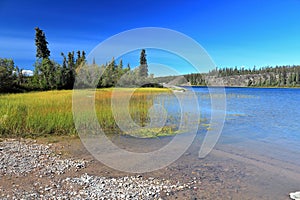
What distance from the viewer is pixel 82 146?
9.27 metres

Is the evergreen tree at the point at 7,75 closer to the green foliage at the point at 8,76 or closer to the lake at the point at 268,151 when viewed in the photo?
the green foliage at the point at 8,76

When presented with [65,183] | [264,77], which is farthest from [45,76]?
[264,77]

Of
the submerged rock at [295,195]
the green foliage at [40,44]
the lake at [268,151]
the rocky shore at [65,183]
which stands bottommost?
the lake at [268,151]

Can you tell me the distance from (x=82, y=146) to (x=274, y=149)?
323 inches

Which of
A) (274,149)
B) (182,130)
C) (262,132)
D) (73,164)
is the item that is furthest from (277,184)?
(262,132)

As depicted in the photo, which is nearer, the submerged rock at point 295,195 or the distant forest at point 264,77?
the submerged rock at point 295,195

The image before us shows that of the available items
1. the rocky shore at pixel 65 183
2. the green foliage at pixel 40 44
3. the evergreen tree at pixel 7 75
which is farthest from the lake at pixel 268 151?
the green foliage at pixel 40 44

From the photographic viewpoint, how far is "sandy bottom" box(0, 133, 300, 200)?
541 cm

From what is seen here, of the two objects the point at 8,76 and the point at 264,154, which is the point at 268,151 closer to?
the point at 264,154

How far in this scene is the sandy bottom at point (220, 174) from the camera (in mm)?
5406

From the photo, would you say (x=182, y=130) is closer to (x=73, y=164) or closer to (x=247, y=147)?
(x=247, y=147)

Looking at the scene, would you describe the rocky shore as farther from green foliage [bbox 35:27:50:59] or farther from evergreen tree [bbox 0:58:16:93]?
green foliage [bbox 35:27:50:59]

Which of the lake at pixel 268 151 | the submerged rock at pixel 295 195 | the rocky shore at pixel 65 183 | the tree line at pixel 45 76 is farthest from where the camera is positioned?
the tree line at pixel 45 76

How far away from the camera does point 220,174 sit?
21.4ft
